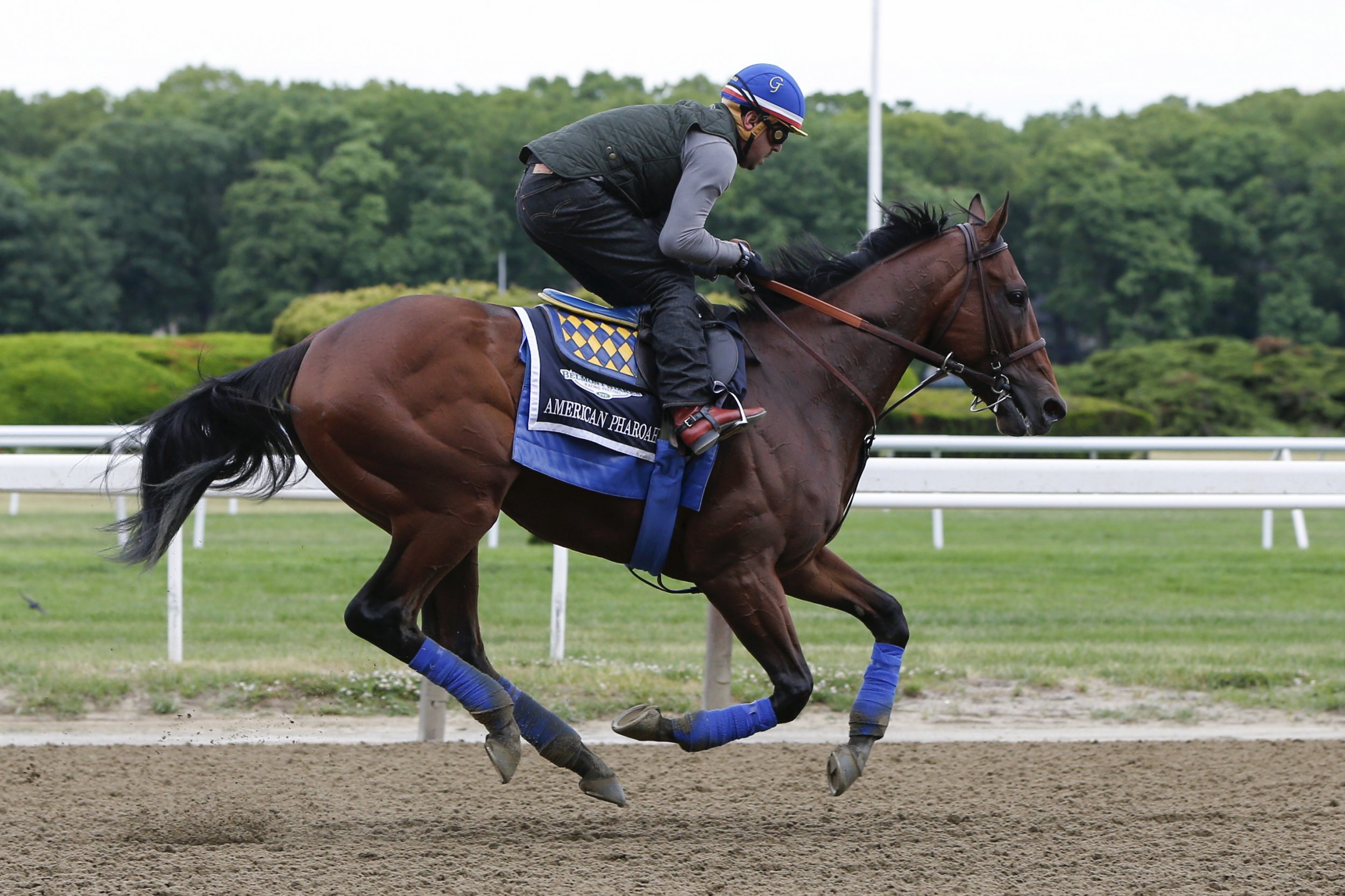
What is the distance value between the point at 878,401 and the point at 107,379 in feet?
59.9

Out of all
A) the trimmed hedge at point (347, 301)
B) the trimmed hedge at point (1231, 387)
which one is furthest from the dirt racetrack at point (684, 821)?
the trimmed hedge at point (1231, 387)

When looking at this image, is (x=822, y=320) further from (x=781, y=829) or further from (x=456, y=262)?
(x=456, y=262)

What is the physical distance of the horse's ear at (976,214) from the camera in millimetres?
4461

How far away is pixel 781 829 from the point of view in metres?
4.05

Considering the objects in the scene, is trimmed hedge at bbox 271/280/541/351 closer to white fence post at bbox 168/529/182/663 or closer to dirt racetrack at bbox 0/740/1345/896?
white fence post at bbox 168/529/182/663

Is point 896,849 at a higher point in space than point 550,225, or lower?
lower

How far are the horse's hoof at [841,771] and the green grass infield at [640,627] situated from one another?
175 centimetres

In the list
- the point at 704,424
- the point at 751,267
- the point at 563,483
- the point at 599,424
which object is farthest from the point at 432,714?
the point at 751,267

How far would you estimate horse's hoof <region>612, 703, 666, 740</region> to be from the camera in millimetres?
3916

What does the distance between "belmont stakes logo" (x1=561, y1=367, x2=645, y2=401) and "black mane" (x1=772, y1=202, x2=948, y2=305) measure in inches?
32.0

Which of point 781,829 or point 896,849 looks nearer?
point 896,849

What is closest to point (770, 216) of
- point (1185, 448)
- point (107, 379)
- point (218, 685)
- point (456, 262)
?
point (456, 262)

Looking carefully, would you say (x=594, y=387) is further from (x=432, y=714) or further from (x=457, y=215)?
(x=457, y=215)

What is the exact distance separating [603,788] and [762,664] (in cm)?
58
